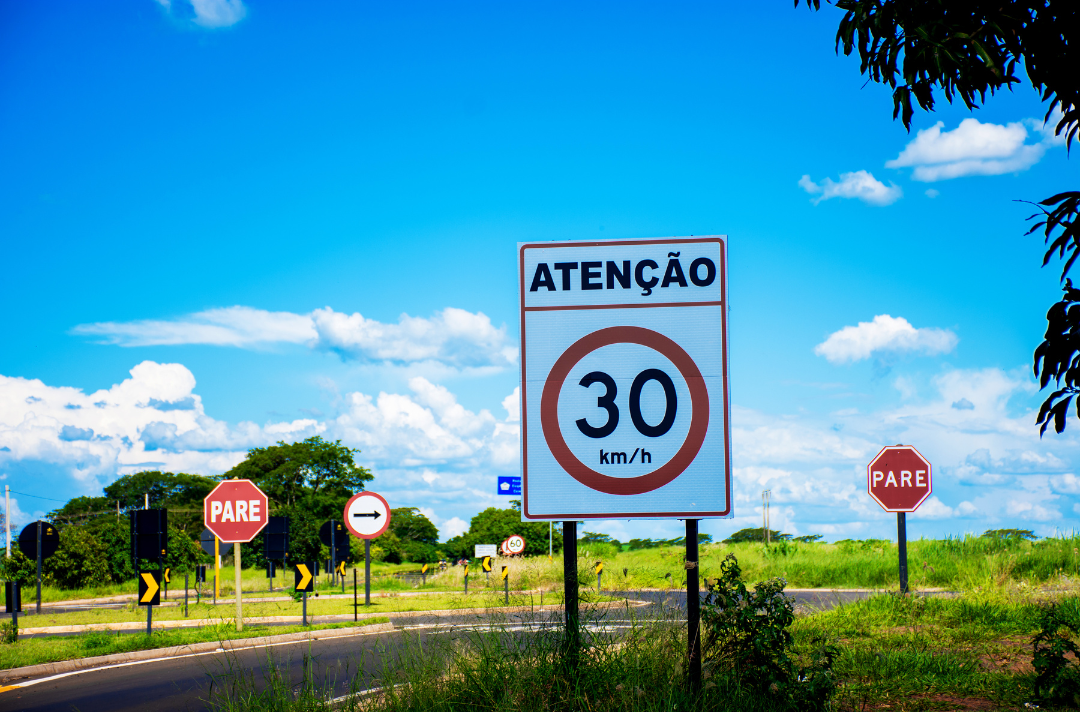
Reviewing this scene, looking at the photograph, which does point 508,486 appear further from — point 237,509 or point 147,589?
point 147,589

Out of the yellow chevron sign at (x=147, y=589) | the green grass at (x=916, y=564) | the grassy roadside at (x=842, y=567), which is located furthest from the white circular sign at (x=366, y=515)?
the green grass at (x=916, y=564)

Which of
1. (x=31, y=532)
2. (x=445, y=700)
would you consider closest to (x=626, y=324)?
(x=445, y=700)

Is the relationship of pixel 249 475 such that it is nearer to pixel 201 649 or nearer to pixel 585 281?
pixel 201 649

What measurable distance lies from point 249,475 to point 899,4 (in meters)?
67.8

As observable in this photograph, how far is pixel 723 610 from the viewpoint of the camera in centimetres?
524

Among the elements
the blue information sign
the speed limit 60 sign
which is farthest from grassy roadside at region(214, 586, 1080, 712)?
→ the blue information sign

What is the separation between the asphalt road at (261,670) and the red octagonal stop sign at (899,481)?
508 cm

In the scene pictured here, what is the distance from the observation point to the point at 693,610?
4.68 metres

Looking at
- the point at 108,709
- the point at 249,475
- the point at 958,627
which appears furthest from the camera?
the point at 249,475

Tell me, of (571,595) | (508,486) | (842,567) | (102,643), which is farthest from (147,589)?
(842,567)

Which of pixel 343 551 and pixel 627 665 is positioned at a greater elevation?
pixel 627 665

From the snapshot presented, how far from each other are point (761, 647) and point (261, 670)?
5075 millimetres

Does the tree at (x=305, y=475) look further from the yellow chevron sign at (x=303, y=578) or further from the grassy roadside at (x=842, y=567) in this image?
the yellow chevron sign at (x=303, y=578)

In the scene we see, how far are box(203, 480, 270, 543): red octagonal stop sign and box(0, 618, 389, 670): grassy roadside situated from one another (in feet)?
6.08
